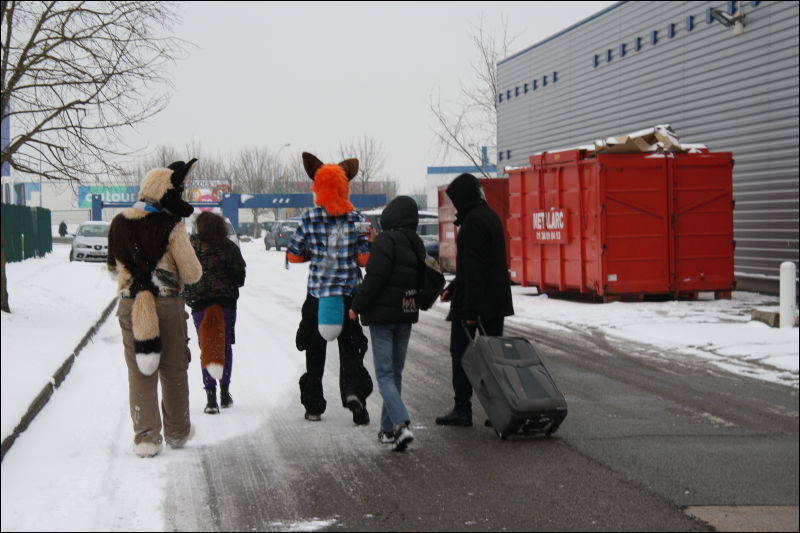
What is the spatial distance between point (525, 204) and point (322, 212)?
13.4 m

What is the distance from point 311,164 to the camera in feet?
23.4

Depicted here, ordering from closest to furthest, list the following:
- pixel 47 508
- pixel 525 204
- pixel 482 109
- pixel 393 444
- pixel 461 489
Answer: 1. pixel 47 508
2. pixel 461 489
3. pixel 393 444
4. pixel 525 204
5. pixel 482 109

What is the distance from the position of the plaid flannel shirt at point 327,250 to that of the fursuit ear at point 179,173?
3.12ft

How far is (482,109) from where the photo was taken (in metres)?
36.1

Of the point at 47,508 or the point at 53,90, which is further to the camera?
the point at 53,90

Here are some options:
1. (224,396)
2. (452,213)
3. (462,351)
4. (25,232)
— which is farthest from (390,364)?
(25,232)

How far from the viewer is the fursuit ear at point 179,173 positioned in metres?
6.48

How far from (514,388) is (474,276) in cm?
96

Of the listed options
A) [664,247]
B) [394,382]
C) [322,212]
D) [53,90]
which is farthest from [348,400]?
[664,247]

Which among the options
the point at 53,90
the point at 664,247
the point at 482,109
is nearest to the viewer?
the point at 53,90

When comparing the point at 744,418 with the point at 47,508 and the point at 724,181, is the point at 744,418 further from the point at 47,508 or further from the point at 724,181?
the point at 724,181

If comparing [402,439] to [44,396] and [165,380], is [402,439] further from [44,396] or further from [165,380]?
[44,396]

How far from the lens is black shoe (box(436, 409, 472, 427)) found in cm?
764

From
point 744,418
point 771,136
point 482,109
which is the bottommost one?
point 744,418
